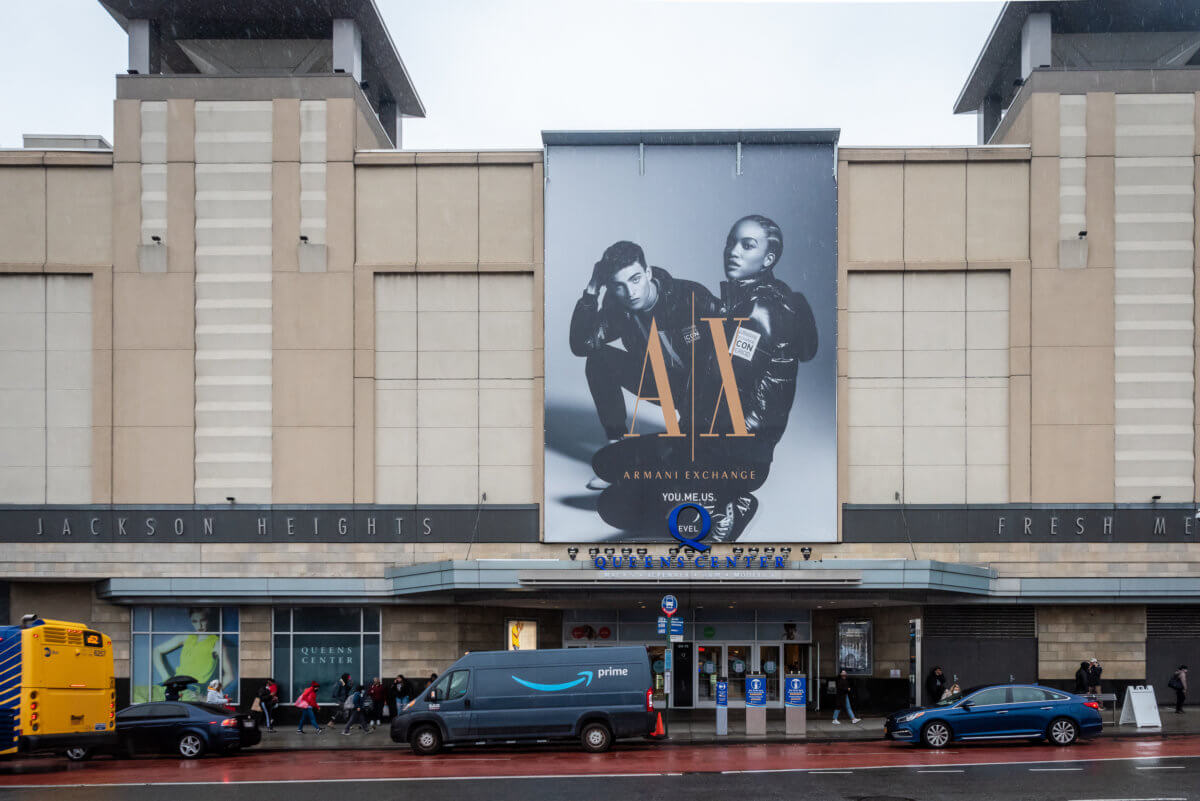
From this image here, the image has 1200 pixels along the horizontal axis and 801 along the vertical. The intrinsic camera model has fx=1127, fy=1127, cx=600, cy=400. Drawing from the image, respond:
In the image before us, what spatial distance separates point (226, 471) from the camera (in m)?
31.6

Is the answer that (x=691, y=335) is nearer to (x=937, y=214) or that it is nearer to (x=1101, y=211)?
(x=937, y=214)

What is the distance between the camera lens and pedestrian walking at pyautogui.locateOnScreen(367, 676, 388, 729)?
30.2 metres

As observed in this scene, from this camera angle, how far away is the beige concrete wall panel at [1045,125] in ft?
103

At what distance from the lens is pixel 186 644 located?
3178 cm

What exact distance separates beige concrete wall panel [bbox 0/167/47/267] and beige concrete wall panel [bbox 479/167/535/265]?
41.0ft

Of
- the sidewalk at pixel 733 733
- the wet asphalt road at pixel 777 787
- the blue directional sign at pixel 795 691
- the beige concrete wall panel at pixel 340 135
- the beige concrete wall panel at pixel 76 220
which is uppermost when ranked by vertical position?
the beige concrete wall panel at pixel 340 135

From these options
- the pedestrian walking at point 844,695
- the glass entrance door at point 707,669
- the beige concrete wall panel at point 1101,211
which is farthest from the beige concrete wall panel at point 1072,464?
the glass entrance door at point 707,669

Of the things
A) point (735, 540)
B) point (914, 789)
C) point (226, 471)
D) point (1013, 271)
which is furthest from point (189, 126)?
point (914, 789)

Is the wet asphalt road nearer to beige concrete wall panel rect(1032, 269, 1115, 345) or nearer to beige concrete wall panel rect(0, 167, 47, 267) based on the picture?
beige concrete wall panel rect(1032, 269, 1115, 345)

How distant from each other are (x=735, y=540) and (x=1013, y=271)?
10.8 m

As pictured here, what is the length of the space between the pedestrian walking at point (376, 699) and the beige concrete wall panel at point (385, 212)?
11794 millimetres

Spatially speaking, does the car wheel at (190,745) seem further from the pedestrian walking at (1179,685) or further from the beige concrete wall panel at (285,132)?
the pedestrian walking at (1179,685)

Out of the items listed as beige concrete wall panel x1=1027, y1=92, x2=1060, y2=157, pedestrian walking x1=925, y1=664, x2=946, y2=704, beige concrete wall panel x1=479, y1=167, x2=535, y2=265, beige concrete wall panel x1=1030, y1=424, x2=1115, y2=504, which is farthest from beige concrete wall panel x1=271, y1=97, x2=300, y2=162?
pedestrian walking x1=925, y1=664, x2=946, y2=704

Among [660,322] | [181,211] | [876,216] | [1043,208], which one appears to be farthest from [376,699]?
[1043,208]
